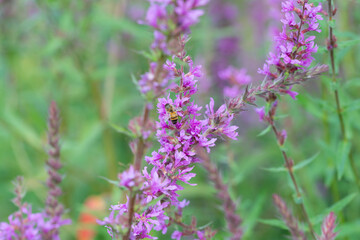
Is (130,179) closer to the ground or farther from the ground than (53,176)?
closer to the ground

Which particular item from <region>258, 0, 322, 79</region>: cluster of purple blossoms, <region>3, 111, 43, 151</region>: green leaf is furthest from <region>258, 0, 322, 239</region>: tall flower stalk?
<region>3, 111, 43, 151</region>: green leaf

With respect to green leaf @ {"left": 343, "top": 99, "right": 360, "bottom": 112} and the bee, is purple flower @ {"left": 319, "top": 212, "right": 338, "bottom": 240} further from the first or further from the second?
green leaf @ {"left": 343, "top": 99, "right": 360, "bottom": 112}

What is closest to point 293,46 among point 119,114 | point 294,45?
point 294,45

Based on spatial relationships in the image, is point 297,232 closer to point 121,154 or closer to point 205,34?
point 205,34

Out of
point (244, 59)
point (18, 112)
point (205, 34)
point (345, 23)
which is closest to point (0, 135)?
point (18, 112)

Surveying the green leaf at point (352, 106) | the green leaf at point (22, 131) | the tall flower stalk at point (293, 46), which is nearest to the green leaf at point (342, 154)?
the green leaf at point (352, 106)

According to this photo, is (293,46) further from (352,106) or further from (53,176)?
(53,176)

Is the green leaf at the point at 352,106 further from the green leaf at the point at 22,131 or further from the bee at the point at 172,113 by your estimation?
the green leaf at the point at 22,131
